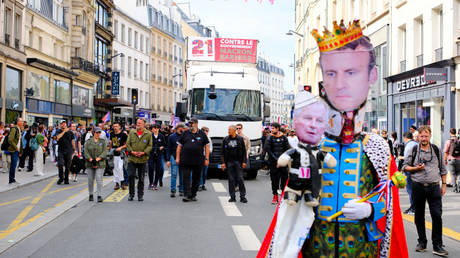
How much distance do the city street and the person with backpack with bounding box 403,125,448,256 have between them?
31 centimetres

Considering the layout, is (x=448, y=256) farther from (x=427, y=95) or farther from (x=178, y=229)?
(x=427, y=95)

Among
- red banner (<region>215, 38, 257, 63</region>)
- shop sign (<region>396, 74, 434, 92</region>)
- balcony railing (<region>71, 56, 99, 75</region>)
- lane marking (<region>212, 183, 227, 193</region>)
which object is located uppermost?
balcony railing (<region>71, 56, 99, 75</region>)

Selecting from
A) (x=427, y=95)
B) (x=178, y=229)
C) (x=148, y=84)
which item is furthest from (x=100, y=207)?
(x=148, y=84)

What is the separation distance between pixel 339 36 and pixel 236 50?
16.2m

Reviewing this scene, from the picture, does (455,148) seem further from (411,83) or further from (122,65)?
(122,65)

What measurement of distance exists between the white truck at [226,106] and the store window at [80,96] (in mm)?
23223

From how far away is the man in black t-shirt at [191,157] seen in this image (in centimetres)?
1203

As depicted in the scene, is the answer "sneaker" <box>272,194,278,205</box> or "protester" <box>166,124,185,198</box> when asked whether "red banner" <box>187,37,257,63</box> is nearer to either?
"protester" <box>166,124,185,198</box>

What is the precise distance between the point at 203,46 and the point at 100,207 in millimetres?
10205

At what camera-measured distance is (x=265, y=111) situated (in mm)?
18406

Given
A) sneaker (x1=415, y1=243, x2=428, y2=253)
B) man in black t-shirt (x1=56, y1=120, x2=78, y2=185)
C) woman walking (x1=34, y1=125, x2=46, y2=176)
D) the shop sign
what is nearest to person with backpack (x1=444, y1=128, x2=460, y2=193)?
the shop sign

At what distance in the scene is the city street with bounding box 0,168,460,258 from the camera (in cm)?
690

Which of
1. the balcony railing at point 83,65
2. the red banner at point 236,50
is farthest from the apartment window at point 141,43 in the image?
the red banner at point 236,50

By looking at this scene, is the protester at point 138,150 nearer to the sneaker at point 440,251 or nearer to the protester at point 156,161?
the protester at point 156,161
